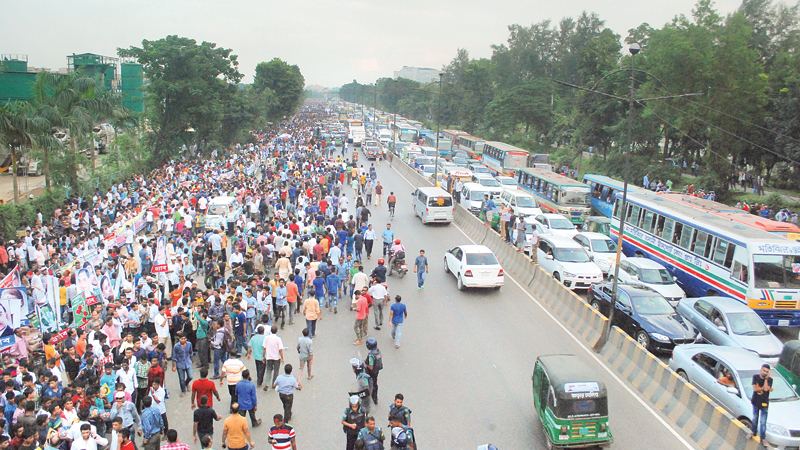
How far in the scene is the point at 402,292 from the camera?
18016 millimetres

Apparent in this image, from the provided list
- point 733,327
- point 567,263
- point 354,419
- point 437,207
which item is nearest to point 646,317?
point 733,327

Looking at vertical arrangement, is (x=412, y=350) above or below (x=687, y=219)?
below

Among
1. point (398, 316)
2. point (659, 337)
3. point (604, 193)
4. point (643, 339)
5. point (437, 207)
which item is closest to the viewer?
point (398, 316)

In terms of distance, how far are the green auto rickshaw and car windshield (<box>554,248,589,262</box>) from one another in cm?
726

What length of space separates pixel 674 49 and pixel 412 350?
32.9m

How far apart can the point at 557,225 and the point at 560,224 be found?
0.15m

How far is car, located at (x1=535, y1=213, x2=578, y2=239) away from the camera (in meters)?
23.4

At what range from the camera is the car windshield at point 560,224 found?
2381 cm

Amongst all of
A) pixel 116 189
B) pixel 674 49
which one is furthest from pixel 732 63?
pixel 116 189

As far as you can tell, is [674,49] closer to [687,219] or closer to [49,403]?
[687,219]

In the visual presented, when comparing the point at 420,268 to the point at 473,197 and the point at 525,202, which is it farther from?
the point at 473,197

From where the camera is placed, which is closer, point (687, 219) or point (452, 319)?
point (452, 319)

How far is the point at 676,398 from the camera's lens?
1109cm

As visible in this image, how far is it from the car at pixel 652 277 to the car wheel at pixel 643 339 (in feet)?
Result: 11.5
